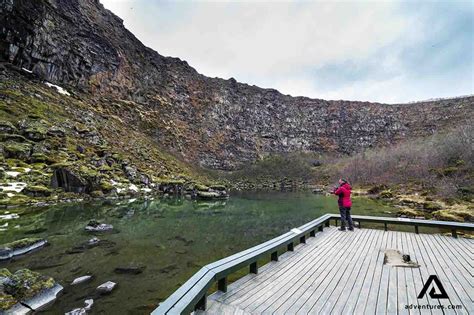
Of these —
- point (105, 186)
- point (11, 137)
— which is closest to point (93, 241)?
point (105, 186)

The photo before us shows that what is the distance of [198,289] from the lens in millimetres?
3191

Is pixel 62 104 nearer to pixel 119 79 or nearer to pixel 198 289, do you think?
pixel 119 79

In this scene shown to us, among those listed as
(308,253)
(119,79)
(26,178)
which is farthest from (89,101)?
(308,253)

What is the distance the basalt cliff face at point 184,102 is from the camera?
46375 mm

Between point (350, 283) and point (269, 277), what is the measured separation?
1543 millimetres

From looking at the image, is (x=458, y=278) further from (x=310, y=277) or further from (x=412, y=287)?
(x=310, y=277)

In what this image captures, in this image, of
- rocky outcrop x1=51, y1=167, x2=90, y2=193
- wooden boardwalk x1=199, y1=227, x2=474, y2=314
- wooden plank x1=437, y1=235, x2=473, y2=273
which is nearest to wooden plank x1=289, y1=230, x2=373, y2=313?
wooden boardwalk x1=199, y1=227, x2=474, y2=314

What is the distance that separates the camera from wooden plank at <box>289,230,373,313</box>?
360cm

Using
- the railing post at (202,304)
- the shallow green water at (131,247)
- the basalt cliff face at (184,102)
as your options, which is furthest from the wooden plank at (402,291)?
the basalt cliff face at (184,102)

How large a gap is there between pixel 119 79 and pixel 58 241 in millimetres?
59946

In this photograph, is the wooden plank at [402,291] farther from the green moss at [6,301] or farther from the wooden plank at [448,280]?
the green moss at [6,301]

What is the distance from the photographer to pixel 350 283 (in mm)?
4434

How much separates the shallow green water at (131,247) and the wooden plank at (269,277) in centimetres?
276

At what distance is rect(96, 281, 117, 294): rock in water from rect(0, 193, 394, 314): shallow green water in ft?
0.57
